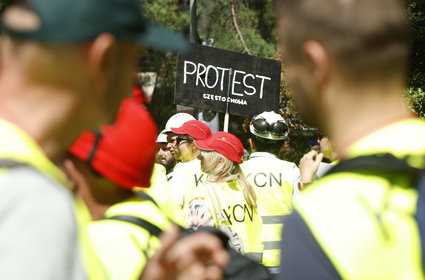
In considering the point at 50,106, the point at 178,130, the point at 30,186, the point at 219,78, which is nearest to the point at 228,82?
the point at 219,78

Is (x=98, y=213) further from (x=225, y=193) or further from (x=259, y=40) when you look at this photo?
(x=259, y=40)

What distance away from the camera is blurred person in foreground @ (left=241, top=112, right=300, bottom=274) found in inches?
238

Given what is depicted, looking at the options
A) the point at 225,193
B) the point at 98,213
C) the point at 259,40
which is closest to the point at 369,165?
the point at 98,213

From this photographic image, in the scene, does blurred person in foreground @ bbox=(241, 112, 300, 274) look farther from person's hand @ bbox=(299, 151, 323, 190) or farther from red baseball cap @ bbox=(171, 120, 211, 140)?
red baseball cap @ bbox=(171, 120, 211, 140)

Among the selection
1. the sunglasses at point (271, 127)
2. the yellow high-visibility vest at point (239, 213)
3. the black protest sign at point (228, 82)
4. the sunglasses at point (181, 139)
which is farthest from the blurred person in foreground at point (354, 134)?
the black protest sign at point (228, 82)

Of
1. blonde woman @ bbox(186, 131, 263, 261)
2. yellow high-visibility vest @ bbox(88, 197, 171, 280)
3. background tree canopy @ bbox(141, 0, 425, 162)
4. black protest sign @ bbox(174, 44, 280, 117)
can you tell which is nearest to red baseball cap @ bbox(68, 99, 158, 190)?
yellow high-visibility vest @ bbox(88, 197, 171, 280)

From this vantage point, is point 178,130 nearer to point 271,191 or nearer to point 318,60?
point 271,191

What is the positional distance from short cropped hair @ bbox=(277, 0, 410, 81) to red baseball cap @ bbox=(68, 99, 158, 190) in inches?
33.0

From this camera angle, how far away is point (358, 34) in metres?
1.73

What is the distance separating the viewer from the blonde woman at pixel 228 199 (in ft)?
18.9

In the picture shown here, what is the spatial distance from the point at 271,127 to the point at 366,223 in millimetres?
4759

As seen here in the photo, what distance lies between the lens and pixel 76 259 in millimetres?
1346

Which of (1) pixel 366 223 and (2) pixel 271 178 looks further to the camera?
(2) pixel 271 178

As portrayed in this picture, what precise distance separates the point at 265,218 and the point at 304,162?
53 cm
